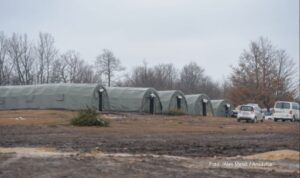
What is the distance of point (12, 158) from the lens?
50.4 feet

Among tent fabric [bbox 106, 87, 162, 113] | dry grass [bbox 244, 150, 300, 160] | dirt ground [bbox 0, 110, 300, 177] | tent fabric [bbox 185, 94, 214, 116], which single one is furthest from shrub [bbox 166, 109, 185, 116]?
dry grass [bbox 244, 150, 300, 160]

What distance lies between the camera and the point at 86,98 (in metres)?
52.4

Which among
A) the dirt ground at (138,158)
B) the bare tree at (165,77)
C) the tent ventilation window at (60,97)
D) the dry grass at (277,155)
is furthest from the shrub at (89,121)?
the bare tree at (165,77)

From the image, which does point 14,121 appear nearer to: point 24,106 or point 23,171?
point 24,106

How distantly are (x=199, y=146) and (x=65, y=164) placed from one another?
829cm

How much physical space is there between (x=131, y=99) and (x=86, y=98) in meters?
6.42

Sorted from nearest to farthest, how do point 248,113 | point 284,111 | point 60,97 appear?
point 248,113 < point 60,97 < point 284,111

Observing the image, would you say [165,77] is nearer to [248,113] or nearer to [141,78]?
[141,78]

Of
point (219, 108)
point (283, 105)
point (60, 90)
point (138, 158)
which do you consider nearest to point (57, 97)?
point (60, 90)

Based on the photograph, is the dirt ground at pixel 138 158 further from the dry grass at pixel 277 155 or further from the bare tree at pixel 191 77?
the bare tree at pixel 191 77

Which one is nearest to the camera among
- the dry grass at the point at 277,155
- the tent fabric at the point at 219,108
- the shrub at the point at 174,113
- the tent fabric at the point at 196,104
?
the dry grass at the point at 277,155

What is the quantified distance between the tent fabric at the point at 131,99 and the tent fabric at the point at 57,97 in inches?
117

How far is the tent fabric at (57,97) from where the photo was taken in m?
52.5

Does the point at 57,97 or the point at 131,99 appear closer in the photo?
the point at 57,97
